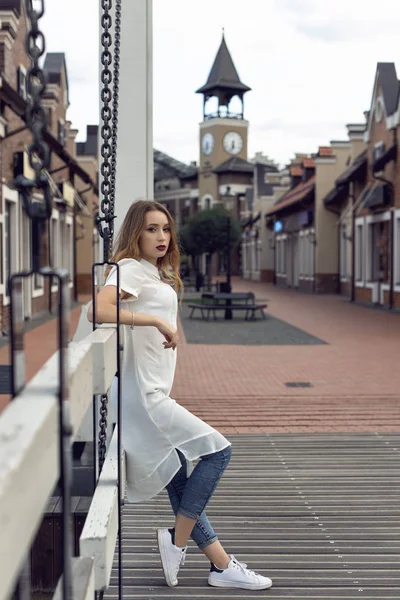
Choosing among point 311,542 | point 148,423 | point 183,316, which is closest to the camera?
point 148,423

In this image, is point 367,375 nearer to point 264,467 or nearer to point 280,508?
point 264,467

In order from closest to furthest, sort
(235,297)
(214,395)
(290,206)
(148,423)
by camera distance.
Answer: (148,423) → (214,395) → (235,297) → (290,206)

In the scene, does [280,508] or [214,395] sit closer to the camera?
[280,508]

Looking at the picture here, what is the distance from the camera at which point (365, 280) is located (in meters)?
28.6

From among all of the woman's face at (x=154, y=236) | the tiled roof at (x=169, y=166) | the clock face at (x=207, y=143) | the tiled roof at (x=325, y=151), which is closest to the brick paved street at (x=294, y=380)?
the woman's face at (x=154, y=236)

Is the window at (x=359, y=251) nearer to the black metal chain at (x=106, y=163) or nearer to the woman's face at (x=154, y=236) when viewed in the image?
the black metal chain at (x=106, y=163)

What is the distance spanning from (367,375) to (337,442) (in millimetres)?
4603

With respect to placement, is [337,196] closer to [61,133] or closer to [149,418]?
[61,133]

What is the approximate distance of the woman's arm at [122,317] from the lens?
2857mm

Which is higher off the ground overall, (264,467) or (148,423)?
(148,423)

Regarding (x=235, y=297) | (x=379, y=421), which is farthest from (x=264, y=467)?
(x=235, y=297)

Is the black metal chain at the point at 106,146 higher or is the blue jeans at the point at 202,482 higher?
the black metal chain at the point at 106,146

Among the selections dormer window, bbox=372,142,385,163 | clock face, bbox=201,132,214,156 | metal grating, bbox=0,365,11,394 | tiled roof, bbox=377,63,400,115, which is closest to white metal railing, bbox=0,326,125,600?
metal grating, bbox=0,365,11,394

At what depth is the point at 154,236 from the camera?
329cm
